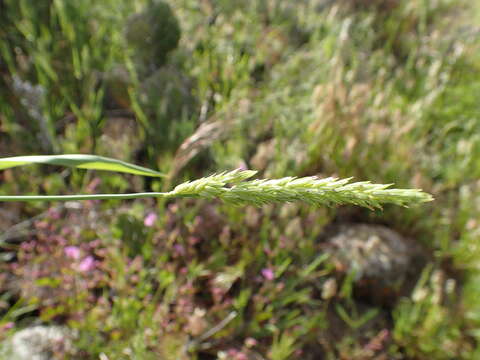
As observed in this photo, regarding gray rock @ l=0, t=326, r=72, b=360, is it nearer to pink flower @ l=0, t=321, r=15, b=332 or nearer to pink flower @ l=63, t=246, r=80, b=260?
pink flower @ l=0, t=321, r=15, b=332

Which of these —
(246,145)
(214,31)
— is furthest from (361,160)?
(214,31)

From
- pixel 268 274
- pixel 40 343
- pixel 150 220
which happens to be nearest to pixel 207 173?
pixel 150 220

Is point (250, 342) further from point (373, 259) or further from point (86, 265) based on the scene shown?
point (373, 259)

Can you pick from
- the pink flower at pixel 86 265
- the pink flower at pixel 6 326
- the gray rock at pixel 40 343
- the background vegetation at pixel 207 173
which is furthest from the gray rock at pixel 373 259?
the pink flower at pixel 6 326

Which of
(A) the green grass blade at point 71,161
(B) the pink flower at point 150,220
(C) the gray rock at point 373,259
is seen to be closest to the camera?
(A) the green grass blade at point 71,161

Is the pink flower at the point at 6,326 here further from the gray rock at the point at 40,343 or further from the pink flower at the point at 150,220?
the pink flower at the point at 150,220

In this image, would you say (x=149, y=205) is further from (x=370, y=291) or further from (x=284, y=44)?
(x=284, y=44)
